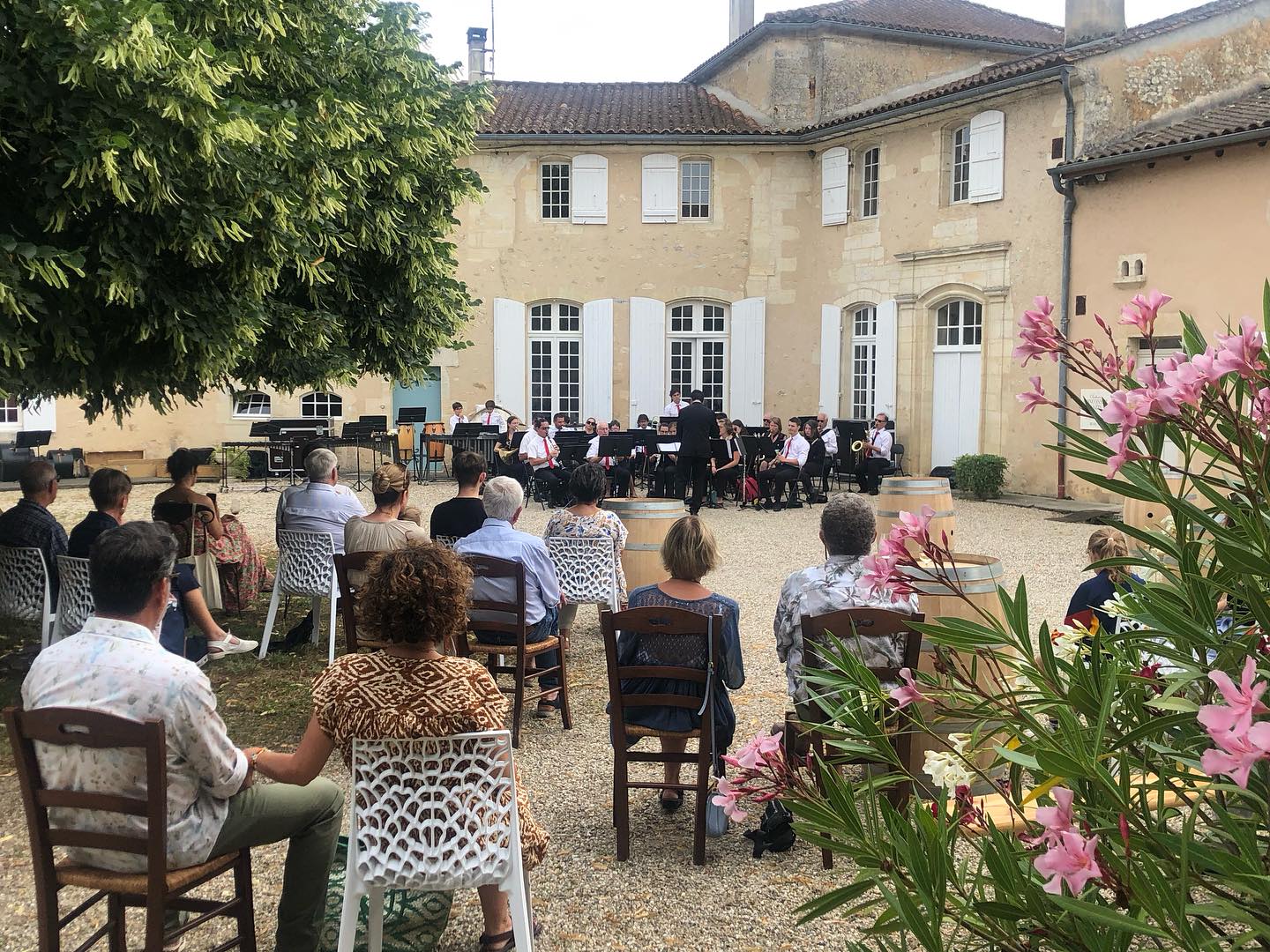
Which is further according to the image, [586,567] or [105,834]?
[586,567]

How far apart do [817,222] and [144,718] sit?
19331 mm

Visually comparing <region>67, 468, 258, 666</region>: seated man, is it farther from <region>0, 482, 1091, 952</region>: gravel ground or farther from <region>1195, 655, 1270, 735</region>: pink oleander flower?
<region>1195, 655, 1270, 735</region>: pink oleander flower

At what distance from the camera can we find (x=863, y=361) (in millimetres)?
20281

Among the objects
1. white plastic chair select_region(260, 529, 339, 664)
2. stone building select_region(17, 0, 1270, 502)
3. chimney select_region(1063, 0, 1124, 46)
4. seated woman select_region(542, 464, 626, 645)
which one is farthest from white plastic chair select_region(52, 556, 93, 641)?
chimney select_region(1063, 0, 1124, 46)

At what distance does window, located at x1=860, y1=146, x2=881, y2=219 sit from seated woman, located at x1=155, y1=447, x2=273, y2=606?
1392cm

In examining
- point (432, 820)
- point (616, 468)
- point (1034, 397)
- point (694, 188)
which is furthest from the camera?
point (694, 188)

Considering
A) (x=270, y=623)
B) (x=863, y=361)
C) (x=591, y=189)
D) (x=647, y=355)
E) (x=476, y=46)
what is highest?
(x=476, y=46)

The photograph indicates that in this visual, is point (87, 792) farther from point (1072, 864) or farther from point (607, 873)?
point (1072, 864)

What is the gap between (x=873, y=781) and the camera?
184 cm

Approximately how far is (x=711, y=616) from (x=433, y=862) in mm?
1424

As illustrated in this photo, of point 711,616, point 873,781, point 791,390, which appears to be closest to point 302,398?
point 791,390

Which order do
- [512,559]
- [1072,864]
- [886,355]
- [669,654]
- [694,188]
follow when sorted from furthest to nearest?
[694,188] → [886,355] → [512,559] → [669,654] → [1072,864]

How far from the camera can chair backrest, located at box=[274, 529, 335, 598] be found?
22.7 ft

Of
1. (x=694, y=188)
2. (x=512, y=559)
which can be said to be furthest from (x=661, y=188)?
(x=512, y=559)
